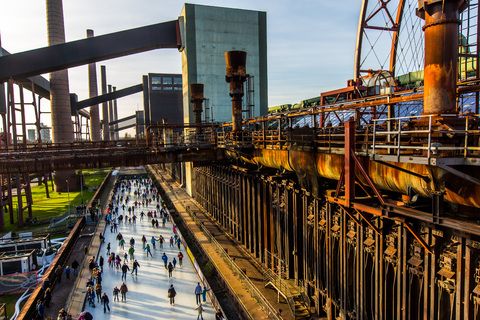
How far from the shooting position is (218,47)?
4956cm

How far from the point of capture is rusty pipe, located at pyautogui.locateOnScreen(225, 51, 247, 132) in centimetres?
2141

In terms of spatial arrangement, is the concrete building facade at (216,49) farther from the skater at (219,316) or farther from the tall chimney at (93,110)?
the tall chimney at (93,110)

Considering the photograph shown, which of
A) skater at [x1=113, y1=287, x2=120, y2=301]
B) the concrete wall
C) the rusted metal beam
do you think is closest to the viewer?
the rusted metal beam

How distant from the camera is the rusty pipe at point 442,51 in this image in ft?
25.2

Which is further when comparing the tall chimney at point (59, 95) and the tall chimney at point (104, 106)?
the tall chimney at point (104, 106)

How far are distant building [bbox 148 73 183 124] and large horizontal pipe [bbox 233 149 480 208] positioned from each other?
78.5 meters

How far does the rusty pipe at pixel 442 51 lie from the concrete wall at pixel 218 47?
4102cm

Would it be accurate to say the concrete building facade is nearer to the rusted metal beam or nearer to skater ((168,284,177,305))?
skater ((168,284,177,305))

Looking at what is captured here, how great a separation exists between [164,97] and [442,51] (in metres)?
86.3

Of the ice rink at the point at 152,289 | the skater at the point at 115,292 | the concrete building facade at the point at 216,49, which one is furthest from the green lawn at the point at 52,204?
→ the skater at the point at 115,292

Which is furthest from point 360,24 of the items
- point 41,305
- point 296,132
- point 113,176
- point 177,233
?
A: point 113,176

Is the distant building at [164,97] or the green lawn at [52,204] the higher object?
the distant building at [164,97]

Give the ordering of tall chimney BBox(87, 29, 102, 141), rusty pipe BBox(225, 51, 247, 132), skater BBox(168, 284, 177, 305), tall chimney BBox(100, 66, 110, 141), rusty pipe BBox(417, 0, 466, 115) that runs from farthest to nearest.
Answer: tall chimney BBox(100, 66, 110, 141) → tall chimney BBox(87, 29, 102, 141) → rusty pipe BBox(225, 51, 247, 132) → skater BBox(168, 284, 177, 305) → rusty pipe BBox(417, 0, 466, 115)

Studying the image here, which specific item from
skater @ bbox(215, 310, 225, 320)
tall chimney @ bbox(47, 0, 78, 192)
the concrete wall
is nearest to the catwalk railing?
skater @ bbox(215, 310, 225, 320)
